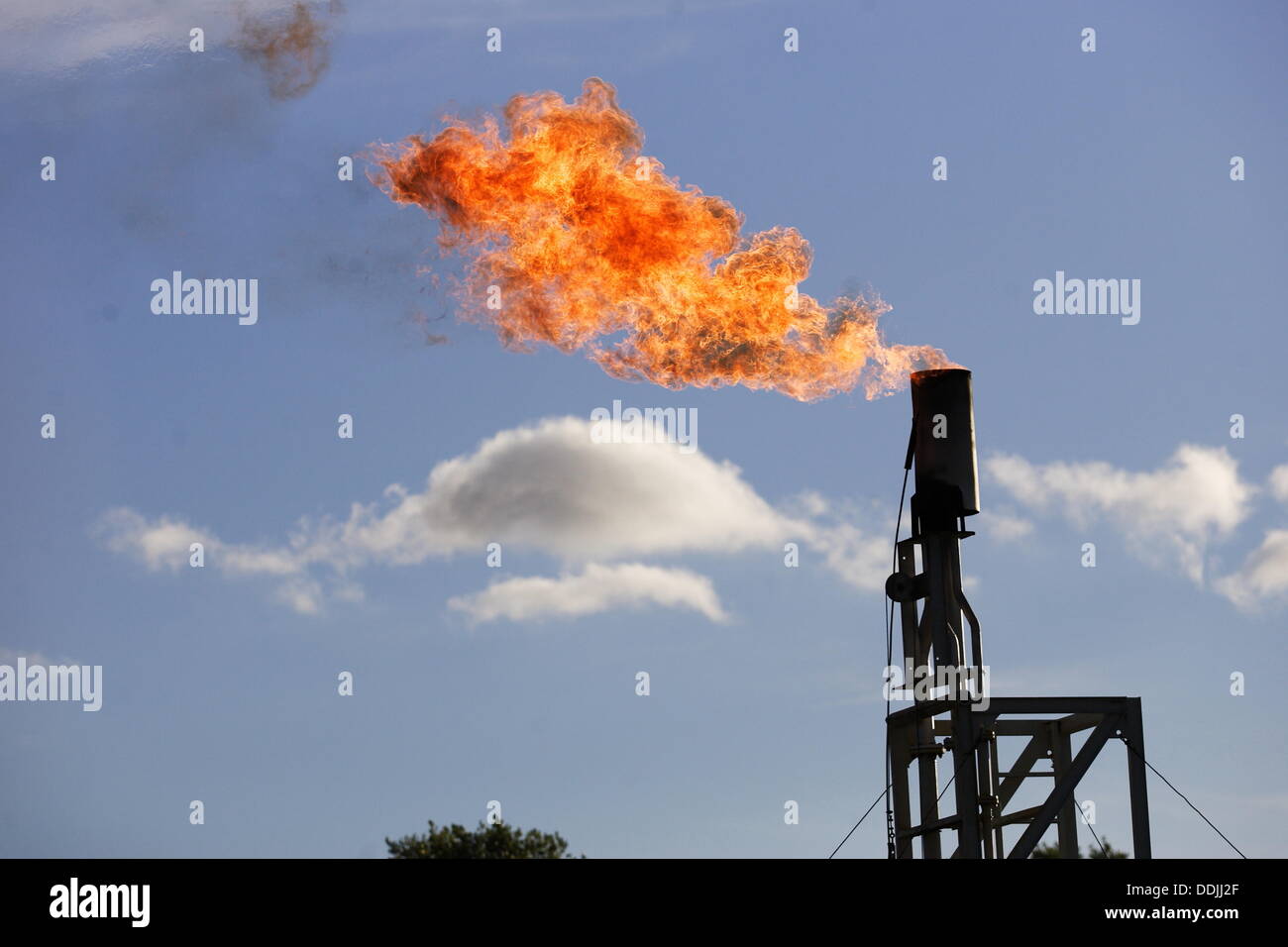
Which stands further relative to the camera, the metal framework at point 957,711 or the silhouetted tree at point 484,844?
the silhouetted tree at point 484,844

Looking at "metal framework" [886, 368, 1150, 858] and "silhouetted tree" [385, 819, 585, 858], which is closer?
"metal framework" [886, 368, 1150, 858]

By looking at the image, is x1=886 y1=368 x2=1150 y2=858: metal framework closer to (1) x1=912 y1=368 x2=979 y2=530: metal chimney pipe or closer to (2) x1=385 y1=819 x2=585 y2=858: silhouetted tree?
(1) x1=912 y1=368 x2=979 y2=530: metal chimney pipe

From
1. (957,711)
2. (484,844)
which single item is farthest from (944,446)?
(484,844)

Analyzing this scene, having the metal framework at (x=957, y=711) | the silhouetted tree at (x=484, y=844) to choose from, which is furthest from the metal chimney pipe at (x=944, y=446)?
the silhouetted tree at (x=484, y=844)

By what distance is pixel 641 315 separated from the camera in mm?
32844

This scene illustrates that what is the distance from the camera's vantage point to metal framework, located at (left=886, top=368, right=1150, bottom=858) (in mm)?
29328

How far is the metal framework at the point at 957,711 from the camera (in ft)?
96.2

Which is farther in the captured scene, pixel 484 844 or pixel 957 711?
pixel 484 844

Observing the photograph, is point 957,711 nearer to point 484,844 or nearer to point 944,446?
point 944,446

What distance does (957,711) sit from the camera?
2947 cm

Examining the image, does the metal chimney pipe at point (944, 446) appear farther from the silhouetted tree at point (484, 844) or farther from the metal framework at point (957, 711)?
the silhouetted tree at point (484, 844)

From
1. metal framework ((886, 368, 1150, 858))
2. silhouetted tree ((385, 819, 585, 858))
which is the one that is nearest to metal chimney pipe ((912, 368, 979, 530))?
metal framework ((886, 368, 1150, 858))

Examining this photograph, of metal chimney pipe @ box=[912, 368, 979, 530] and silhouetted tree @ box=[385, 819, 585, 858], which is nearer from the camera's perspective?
metal chimney pipe @ box=[912, 368, 979, 530]
